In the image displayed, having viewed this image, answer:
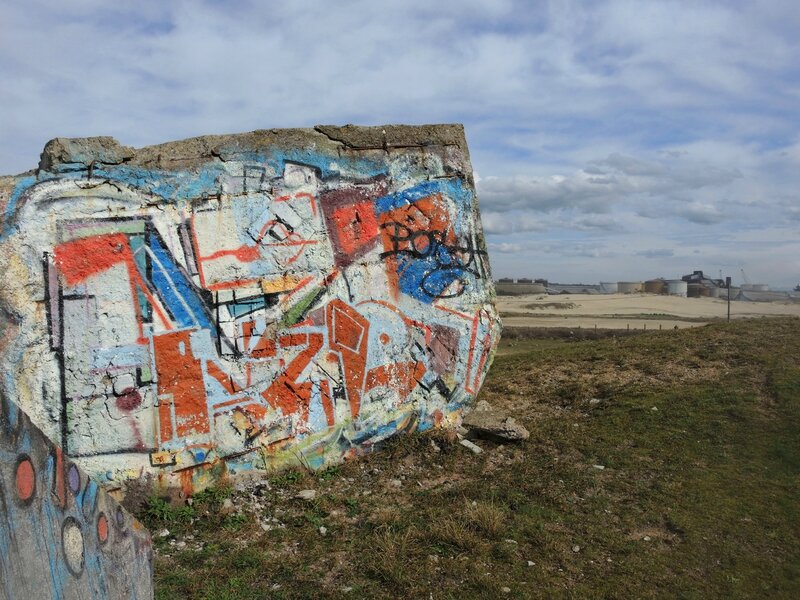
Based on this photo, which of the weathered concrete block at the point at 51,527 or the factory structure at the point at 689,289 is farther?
the factory structure at the point at 689,289

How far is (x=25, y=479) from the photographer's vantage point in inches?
85.4

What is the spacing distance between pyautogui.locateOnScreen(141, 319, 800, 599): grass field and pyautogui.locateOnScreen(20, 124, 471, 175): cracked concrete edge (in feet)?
9.40

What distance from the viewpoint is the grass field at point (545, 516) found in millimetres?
4004

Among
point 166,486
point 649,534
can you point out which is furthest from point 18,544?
point 649,534

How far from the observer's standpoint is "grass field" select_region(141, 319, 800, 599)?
400 centimetres

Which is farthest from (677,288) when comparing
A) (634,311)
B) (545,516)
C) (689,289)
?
(545,516)

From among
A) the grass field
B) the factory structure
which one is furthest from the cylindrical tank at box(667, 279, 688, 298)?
the grass field

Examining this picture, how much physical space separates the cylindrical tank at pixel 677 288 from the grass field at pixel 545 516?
56759mm

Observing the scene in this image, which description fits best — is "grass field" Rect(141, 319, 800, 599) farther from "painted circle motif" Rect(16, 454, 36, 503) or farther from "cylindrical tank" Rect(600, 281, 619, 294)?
"cylindrical tank" Rect(600, 281, 619, 294)

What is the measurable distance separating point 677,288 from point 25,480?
65.5 m

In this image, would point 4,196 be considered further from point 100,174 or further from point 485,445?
point 485,445

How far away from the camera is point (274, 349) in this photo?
5441mm

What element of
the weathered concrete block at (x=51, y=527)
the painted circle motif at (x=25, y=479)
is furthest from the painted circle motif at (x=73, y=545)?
the painted circle motif at (x=25, y=479)

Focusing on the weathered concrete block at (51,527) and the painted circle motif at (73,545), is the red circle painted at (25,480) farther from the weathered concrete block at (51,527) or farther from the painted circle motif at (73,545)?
the painted circle motif at (73,545)
